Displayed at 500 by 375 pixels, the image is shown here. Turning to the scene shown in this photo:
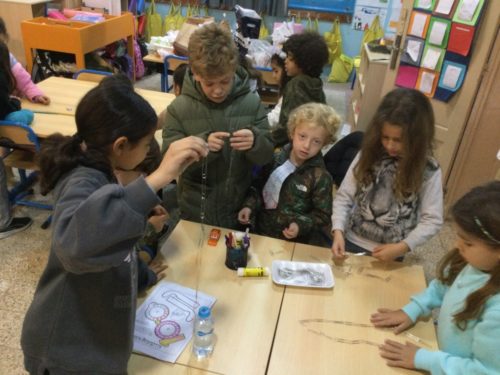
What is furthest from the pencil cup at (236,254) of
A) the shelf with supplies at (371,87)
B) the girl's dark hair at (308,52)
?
the shelf with supplies at (371,87)

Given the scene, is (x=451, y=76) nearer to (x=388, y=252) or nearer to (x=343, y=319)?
(x=388, y=252)

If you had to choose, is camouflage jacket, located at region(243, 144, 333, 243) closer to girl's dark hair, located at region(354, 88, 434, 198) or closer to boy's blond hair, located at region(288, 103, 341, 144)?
boy's blond hair, located at region(288, 103, 341, 144)

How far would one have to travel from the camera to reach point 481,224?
115 cm

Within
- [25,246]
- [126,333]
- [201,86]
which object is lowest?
[25,246]

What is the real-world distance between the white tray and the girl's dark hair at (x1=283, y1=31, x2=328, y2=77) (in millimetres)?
1650

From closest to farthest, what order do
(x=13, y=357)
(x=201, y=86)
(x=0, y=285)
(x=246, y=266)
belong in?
(x=246, y=266), (x=201, y=86), (x=13, y=357), (x=0, y=285)

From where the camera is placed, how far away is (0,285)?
94.7 inches

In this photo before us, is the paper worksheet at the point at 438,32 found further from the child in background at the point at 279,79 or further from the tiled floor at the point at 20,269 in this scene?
the tiled floor at the point at 20,269

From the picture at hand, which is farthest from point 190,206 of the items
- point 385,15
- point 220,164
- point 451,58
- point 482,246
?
point 385,15

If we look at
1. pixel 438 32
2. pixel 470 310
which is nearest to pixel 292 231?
pixel 470 310

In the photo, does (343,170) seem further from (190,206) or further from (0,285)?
(0,285)

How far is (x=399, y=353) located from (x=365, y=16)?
594cm

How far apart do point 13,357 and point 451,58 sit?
3163 mm

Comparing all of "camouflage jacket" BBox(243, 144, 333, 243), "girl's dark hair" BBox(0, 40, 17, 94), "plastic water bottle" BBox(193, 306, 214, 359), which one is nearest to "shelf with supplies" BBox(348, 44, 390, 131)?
"camouflage jacket" BBox(243, 144, 333, 243)
